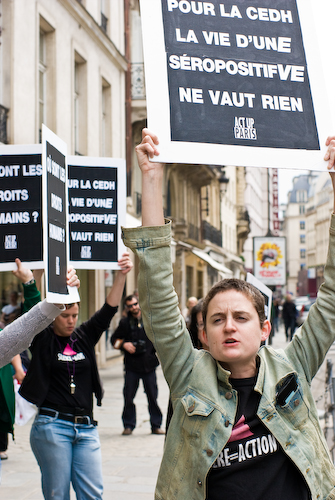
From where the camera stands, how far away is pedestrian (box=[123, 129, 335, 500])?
2.33m

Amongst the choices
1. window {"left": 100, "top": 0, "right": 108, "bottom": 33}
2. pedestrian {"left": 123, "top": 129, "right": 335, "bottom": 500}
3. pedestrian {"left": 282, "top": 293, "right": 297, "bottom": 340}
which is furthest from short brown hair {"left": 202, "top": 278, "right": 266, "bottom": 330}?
pedestrian {"left": 282, "top": 293, "right": 297, "bottom": 340}

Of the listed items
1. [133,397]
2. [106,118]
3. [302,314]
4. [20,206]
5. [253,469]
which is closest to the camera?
[253,469]

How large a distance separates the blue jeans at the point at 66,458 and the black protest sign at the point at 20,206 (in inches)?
41.6

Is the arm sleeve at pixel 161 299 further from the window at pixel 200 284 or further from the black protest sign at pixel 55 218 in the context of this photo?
the window at pixel 200 284

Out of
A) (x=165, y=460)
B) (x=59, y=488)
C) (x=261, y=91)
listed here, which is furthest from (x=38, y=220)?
(x=165, y=460)

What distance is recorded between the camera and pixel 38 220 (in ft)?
13.8

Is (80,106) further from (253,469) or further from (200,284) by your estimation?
(200,284)

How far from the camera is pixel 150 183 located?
8.16ft

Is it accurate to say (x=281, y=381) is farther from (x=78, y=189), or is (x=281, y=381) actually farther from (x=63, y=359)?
(x=78, y=189)

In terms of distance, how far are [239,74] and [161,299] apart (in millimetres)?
1013

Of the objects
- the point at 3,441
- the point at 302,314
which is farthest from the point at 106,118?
the point at 302,314

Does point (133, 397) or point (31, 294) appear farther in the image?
point (133, 397)

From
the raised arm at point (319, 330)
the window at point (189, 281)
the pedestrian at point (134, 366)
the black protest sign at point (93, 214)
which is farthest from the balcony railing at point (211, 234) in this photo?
the raised arm at point (319, 330)

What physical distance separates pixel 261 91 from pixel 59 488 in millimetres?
2670
